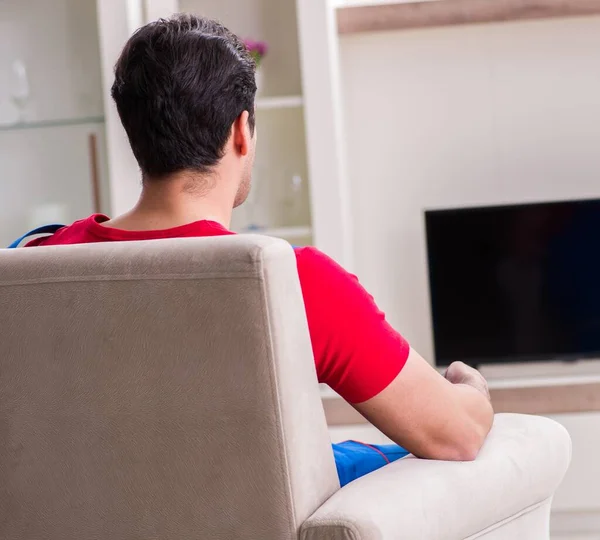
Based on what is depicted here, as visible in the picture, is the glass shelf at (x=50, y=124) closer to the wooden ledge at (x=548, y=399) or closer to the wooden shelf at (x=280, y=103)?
the wooden shelf at (x=280, y=103)

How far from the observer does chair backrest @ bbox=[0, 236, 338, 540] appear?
3.24 feet

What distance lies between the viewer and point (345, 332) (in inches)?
43.8

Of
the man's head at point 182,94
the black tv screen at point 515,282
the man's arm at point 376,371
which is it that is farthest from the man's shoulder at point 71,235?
the black tv screen at point 515,282

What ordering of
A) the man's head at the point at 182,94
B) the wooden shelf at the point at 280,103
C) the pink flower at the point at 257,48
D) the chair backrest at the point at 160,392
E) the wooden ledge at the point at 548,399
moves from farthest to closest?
1. the pink flower at the point at 257,48
2. the wooden shelf at the point at 280,103
3. the wooden ledge at the point at 548,399
4. the man's head at the point at 182,94
5. the chair backrest at the point at 160,392

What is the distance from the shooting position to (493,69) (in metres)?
3.43

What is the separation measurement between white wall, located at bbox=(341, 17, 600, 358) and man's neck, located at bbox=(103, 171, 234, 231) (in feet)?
7.39

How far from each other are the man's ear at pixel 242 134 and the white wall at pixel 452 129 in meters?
2.20

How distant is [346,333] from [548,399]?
204 centimetres

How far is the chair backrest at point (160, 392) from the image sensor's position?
0.99 m

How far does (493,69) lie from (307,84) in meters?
0.78

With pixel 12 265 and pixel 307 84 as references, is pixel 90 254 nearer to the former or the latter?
pixel 12 265

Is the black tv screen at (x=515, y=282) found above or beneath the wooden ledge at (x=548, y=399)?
above

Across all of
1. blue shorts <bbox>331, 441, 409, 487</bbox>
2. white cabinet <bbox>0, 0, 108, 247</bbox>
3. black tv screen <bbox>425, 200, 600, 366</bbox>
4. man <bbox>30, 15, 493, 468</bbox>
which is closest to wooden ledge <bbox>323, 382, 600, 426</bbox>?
black tv screen <bbox>425, 200, 600, 366</bbox>

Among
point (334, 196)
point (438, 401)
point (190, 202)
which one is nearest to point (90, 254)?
point (190, 202)
